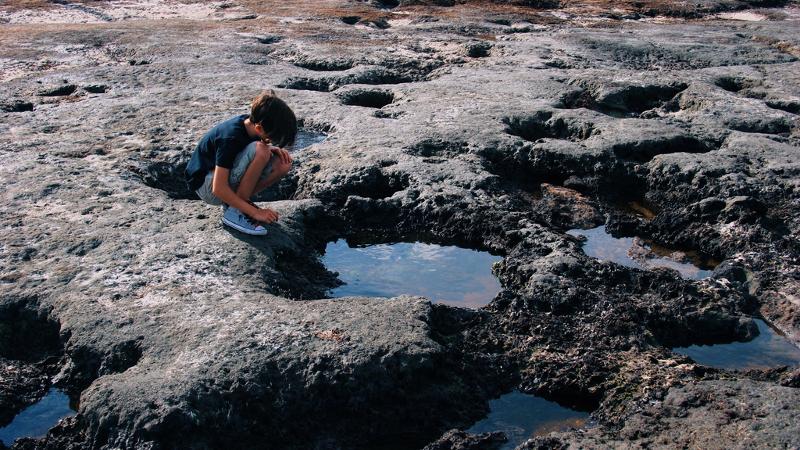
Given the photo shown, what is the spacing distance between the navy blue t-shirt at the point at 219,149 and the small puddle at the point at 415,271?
73cm

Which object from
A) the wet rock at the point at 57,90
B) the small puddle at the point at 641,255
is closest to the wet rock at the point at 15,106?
the wet rock at the point at 57,90

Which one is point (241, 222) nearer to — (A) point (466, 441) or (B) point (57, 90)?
(A) point (466, 441)

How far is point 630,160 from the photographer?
5164 millimetres

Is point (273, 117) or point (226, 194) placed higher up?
point (273, 117)

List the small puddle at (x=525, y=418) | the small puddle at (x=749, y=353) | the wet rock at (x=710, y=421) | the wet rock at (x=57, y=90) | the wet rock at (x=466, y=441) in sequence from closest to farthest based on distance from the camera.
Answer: the wet rock at (x=710, y=421) → the wet rock at (x=466, y=441) → the small puddle at (x=525, y=418) → the small puddle at (x=749, y=353) → the wet rock at (x=57, y=90)

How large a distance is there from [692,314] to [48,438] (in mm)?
2600

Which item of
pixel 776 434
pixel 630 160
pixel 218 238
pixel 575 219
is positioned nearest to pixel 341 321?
pixel 218 238

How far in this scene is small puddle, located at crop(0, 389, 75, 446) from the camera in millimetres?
2934

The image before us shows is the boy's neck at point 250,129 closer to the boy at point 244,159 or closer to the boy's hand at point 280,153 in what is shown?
the boy at point 244,159

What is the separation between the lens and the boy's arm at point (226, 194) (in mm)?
3900

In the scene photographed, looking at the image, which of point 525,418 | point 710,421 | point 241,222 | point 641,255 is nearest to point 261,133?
point 241,222

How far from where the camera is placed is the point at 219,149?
397 centimetres

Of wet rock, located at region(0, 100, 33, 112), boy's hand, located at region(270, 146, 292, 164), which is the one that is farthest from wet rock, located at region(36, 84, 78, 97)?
boy's hand, located at region(270, 146, 292, 164)

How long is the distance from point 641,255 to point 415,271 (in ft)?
4.08
